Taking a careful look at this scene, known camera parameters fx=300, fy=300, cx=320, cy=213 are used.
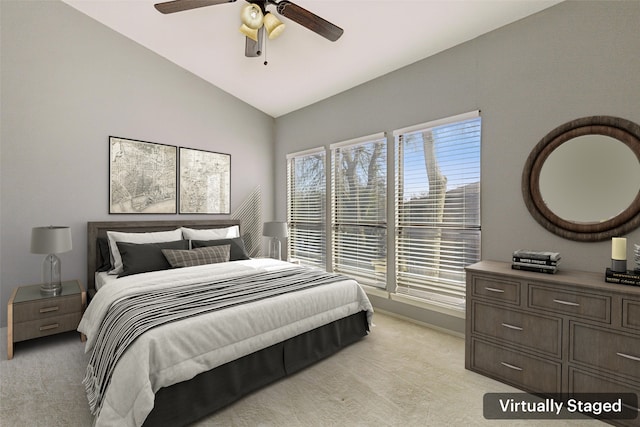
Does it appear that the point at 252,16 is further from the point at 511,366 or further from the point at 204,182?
the point at 511,366

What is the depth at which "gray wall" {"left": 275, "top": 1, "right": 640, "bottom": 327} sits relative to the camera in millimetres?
2205

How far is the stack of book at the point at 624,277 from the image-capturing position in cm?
184

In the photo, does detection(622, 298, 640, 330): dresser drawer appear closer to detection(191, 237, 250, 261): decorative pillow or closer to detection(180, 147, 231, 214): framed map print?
detection(191, 237, 250, 261): decorative pillow

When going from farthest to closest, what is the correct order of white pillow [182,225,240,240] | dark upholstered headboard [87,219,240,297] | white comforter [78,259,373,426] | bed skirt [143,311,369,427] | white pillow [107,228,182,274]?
white pillow [182,225,240,240] → dark upholstered headboard [87,219,240,297] → white pillow [107,228,182,274] → bed skirt [143,311,369,427] → white comforter [78,259,373,426]

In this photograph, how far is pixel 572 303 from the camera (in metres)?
1.97

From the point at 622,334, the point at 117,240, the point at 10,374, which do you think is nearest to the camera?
the point at 622,334

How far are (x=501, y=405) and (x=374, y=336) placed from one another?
1.26 meters

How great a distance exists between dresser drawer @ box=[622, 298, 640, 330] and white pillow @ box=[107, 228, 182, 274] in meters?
4.08

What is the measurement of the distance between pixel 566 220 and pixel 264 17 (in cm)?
296

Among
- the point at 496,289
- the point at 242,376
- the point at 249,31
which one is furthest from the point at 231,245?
the point at 496,289

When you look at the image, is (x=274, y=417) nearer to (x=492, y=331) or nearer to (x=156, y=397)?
(x=156, y=397)

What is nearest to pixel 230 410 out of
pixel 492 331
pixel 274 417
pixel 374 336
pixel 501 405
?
pixel 274 417

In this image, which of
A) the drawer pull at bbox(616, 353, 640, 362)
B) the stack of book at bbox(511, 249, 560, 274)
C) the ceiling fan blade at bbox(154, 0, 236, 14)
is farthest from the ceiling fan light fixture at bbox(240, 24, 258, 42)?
the drawer pull at bbox(616, 353, 640, 362)

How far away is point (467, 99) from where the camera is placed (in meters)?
2.96
